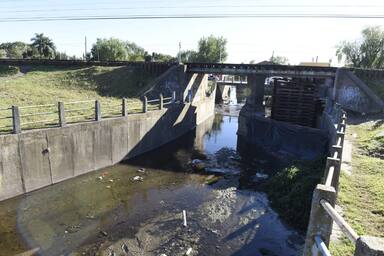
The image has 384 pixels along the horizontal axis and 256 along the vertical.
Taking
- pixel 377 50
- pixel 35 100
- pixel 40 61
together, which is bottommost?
pixel 35 100

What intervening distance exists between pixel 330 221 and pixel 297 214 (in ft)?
23.4

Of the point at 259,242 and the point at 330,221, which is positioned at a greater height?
the point at 330,221

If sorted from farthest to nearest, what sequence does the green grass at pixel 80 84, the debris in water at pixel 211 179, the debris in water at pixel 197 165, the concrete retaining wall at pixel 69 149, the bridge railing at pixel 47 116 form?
the green grass at pixel 80 84 → the debris in water at pixel 197 165 → the debris in water at pixel 211 179 → the bridge railing at pixel 47 116 → the concrete retaining wall at pixel 69 149

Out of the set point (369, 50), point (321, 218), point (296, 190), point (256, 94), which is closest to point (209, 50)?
point (369, 50)

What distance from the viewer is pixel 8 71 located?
109ft

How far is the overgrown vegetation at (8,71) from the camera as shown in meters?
32.7

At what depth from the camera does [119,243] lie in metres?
8.91

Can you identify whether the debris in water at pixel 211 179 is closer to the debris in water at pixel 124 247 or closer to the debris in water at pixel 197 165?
the debris in water at pixel 197 165

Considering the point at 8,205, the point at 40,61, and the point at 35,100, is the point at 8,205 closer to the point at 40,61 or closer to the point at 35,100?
the point at 35,100

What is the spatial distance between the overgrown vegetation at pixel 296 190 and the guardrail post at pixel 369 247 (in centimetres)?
786

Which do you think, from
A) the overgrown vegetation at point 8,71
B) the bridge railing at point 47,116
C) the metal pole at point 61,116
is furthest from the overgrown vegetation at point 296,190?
the overgrown vegetation at point 8,71

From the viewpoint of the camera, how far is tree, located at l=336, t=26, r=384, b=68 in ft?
139

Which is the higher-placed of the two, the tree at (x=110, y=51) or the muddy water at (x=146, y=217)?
the tree at (x=110, y=51)

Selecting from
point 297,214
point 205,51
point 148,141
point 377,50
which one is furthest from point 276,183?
point 205,51
